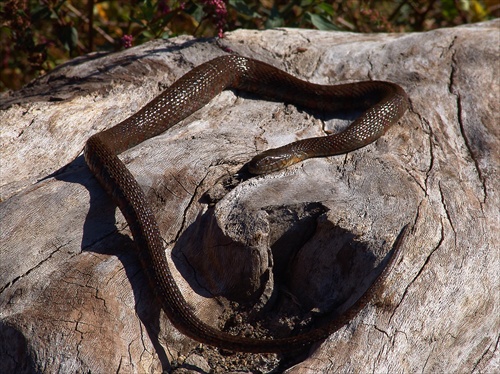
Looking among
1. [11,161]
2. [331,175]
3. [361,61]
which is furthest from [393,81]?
[11,161]

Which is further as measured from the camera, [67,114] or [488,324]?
[67,114]

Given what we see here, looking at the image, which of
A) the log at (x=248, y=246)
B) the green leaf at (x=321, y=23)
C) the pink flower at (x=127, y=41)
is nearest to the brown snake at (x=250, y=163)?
the log at (x=248, y=246)

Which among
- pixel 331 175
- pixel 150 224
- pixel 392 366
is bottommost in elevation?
pixel 392 366

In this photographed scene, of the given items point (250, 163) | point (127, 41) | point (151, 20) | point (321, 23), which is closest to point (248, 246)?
point (250, 163)

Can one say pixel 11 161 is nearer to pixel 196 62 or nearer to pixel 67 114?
pixel 67 114

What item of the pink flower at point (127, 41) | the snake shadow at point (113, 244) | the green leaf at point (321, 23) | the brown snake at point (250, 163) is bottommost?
the snake shadow at point (113, 244)

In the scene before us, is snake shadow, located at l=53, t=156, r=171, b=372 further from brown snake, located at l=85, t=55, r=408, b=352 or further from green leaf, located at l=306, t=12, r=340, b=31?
green leaf, located at l=306, t=12, r=340, b=31

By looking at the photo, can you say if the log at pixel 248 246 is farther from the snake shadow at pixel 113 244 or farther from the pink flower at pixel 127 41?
the pink flower at pixel 127 41

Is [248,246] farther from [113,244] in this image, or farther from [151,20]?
[151,20]
